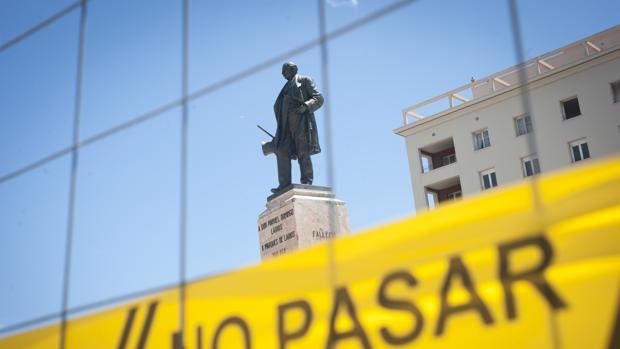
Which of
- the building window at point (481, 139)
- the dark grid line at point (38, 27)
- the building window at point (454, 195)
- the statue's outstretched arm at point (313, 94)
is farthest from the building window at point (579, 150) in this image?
the dark grid line at point (38, 27)

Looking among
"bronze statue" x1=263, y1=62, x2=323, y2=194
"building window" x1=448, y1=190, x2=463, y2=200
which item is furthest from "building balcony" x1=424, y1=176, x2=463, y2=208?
"bronze statue" x1=263, y1=62, x2=323, y2=194

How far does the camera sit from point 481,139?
71.9 feet

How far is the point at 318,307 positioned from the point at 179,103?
2.03 m

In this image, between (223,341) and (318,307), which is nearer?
(318,307)

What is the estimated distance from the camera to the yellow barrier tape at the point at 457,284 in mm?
2338

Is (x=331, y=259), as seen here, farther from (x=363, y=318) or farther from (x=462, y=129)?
(x=462, y=129)

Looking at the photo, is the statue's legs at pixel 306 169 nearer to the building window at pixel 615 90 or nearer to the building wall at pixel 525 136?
the building wall at pixel 525 136

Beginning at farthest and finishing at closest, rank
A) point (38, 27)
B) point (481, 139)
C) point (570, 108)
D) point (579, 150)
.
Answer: point (481, 139) < point (570, 108) < point (579, 150) < point (38, 27)

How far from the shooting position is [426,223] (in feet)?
9.45

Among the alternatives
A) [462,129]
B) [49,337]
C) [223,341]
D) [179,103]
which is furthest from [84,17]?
[462,129]

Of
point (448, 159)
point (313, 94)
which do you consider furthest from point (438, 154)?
point (313, 94)

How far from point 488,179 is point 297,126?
47.6 ft

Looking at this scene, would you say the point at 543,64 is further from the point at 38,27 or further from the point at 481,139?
the point at 38,27

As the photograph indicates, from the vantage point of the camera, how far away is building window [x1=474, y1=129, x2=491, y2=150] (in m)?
21.7
